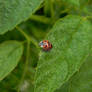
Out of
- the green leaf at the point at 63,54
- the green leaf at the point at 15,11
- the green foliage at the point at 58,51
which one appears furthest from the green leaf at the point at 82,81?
the green leaf at the point at 15,11

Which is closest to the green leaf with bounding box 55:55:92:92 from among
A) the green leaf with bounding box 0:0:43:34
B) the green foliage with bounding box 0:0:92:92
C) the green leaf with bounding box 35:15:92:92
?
the green foliage with bounding box 0:0:92:92

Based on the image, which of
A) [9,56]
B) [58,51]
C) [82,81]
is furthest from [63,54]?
[9,56]

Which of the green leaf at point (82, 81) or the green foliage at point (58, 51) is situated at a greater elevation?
the green foliage at point (58, 51)

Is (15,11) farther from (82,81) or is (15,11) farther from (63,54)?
(82,81)

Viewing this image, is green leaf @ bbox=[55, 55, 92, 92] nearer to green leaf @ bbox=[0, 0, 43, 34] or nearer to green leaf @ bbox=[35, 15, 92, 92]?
green leaf @ bbox=[35, 15, 92, 92]

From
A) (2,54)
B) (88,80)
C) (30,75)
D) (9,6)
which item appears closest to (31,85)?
(30,75)

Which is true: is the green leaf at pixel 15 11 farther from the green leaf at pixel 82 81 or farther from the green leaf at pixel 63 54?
the green leaf at pixel 82 81
